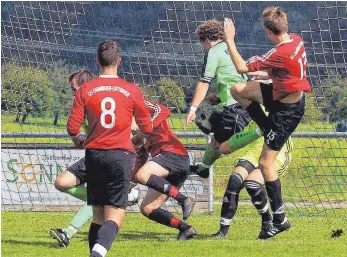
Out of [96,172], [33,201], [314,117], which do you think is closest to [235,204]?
[96,172]

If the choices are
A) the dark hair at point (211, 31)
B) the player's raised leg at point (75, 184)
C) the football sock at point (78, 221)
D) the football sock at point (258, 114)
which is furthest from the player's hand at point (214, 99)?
the football sock at point (78, 221)

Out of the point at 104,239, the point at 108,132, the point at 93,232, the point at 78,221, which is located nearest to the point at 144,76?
the point at 78,221

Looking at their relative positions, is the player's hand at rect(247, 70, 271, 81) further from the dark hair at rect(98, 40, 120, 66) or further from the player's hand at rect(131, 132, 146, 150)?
the dark hair at rect(98, 40, 120, 66)

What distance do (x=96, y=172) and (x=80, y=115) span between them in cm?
50

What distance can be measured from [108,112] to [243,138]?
9.02 feet

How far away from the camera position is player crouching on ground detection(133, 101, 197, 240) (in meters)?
11.1

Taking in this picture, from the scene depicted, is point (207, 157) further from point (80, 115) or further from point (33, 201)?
point (33, 201)

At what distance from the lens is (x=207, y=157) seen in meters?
12.1

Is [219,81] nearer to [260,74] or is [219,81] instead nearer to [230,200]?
[260,74]

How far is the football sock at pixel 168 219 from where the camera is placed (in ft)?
36.9

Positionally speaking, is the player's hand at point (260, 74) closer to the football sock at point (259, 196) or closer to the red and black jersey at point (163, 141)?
the red and black jersey at point (163, 141)

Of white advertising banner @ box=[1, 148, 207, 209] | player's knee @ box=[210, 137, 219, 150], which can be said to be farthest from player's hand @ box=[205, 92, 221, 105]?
white advertising banner @ box=[1, 148, 207, 209]

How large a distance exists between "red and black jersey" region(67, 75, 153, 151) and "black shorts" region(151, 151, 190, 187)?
241 centimetres

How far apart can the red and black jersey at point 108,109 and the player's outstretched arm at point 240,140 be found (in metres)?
2.39
